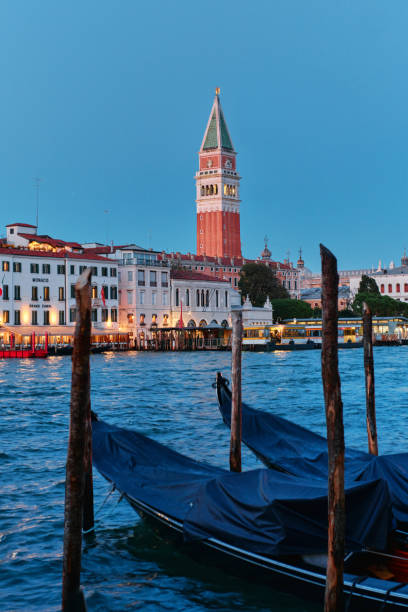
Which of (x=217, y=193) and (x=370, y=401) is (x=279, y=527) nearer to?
(x=370, y=401)

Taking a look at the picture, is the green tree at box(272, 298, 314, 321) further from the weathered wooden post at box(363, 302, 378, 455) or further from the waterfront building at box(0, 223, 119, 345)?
the weathered wooden post at box(363, 302, 378, 455)

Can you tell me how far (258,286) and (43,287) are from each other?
26809mm

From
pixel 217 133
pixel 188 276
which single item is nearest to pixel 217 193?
pixel 217 133

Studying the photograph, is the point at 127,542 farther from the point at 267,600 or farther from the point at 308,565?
the point at 308,565

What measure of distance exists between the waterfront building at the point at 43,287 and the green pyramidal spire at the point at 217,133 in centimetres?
4540

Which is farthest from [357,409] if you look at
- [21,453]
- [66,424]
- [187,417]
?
[21,453]

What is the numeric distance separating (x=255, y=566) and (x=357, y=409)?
1312 centimetres

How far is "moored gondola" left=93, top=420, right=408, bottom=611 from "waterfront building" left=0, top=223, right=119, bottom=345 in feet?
134

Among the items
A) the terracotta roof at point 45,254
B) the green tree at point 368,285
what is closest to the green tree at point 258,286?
the green tree at point 368,285

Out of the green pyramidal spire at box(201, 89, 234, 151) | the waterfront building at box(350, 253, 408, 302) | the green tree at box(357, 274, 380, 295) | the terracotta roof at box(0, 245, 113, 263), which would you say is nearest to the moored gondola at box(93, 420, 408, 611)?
the terracotta roof at box(0, 245, 113, 263)

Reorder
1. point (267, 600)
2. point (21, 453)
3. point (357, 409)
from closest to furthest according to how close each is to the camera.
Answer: point (267, 600)
point (21, 453)
point (357, 409)

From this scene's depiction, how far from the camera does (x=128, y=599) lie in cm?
636

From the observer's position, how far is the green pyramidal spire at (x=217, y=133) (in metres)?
95.2

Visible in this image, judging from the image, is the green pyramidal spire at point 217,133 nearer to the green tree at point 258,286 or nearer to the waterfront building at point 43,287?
the green tree at point 258,286
